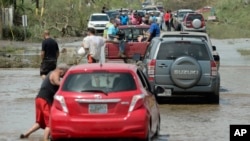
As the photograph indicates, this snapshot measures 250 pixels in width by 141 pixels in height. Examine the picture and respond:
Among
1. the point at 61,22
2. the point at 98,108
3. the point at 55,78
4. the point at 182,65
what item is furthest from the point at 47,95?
the point at 61,22

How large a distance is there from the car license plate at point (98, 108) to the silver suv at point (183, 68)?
6.84 metres

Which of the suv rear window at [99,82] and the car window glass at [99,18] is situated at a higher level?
the suv rear window at [99,82]

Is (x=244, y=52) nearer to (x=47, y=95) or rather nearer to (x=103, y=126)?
(x=47, y=95)

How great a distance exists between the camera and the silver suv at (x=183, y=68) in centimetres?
1928

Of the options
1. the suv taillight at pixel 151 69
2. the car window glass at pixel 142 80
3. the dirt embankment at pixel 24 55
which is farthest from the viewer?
the dirt embankment at pixel 24 55

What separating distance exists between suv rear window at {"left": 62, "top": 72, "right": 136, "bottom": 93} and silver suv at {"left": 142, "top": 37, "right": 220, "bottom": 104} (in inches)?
255

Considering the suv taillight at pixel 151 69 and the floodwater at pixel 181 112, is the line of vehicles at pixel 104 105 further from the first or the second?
the suv taillight at pixel 151 69

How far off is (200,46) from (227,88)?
452 cm

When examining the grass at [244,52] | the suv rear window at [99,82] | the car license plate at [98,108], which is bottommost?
the grass at [244,52]

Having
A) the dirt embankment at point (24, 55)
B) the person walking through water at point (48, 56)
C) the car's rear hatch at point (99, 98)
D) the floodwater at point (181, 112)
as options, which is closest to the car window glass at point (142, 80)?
the car's rear hatch at point (99, 98)

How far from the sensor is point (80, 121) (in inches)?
492

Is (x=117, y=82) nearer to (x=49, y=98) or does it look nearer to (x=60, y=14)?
(x=49, y=98)

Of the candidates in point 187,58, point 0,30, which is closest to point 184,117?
point 187,58

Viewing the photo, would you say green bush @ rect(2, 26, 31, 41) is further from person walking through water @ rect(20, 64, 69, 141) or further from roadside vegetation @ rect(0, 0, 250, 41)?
person walking through water @ rect(20, 64, 69, 141)
